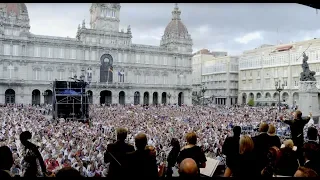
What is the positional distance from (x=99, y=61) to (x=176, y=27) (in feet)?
68.8

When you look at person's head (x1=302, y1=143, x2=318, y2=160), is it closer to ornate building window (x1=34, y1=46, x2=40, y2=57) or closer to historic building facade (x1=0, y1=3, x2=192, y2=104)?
historic building facade (x1=0, y1=3, x2=192, y2=104)

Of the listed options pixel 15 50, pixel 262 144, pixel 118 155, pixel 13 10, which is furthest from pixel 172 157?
pixel 13 10

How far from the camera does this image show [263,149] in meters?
5.84

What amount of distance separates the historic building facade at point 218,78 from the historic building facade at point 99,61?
388 inches

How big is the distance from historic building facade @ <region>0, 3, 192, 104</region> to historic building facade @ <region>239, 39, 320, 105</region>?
13.1 meters

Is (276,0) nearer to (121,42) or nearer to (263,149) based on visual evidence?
(263,149)

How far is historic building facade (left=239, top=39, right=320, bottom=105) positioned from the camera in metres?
60.4

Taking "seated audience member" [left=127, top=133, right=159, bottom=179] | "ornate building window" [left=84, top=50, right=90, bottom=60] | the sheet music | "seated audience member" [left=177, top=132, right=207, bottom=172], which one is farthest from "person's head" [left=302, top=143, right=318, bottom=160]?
"ornate building window" [left=84, top=50, right=90, bottom=60]

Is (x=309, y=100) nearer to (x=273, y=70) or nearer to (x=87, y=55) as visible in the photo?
(x=273, y=70)

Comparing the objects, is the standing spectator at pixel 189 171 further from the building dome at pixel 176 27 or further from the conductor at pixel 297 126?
the building dome at pixel 176 27

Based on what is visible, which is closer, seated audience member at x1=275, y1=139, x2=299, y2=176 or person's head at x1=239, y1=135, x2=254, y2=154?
person's head at x1=239, y1=135, x2=254, y2=154

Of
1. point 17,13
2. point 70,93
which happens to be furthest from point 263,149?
point 17,13

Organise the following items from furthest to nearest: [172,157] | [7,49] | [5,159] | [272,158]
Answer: [7,49], [172,157], [272,158], [5,159]

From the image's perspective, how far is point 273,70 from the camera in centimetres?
6744
